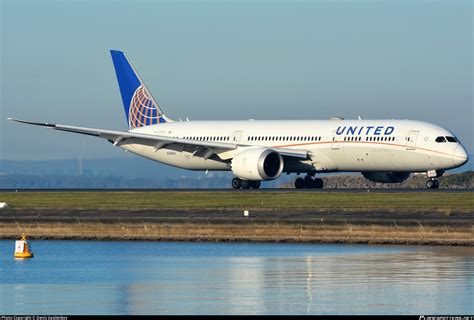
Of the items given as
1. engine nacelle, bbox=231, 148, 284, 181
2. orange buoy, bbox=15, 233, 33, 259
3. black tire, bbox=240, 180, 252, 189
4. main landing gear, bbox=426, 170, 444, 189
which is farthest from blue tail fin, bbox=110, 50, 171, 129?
orange buoy, bbox=15, 233, 33, 259

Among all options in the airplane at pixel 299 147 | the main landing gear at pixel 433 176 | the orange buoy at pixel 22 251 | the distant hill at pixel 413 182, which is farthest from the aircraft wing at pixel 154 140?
the orange buoy at pixel 22 251

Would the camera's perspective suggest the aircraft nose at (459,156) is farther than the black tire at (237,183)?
No

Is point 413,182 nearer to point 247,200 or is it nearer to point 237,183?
point 237,183

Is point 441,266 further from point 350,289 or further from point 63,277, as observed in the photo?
point 63,277

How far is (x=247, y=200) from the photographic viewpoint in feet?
201

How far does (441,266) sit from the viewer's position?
37.5 meters

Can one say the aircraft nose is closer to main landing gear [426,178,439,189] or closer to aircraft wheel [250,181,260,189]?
main landing gear [426,178,439,189]

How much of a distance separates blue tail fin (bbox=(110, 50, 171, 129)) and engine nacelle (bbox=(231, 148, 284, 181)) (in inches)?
564

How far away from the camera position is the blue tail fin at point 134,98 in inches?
3423

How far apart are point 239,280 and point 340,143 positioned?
3746 cm

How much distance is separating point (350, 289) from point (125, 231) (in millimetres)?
21570

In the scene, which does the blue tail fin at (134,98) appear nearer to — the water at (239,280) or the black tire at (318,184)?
the black tire at (318,184)

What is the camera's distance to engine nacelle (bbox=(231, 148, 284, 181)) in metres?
72.1

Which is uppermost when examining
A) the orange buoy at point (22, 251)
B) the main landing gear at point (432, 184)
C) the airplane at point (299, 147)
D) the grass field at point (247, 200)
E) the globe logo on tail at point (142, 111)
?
the globe logo on tail at point (142, 111)
